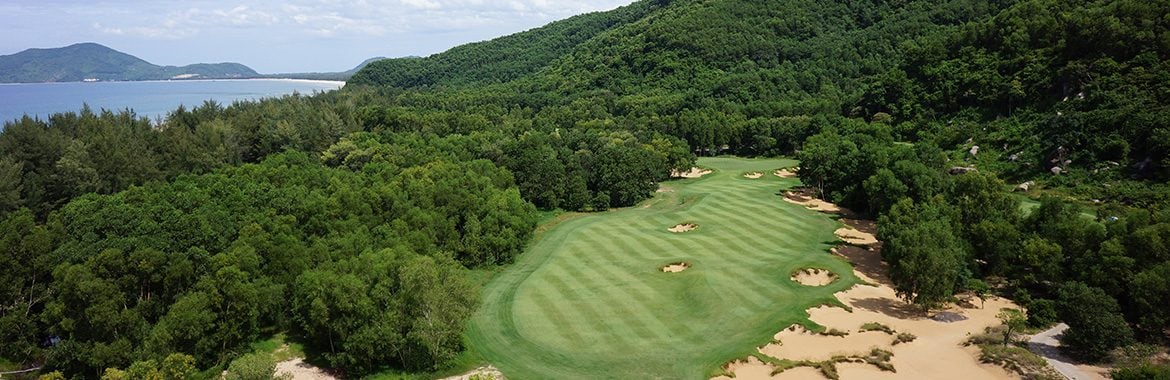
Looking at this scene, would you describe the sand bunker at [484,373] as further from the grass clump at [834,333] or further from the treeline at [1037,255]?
the treeline at [1037,255]

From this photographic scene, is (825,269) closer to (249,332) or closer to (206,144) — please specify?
(249,332)

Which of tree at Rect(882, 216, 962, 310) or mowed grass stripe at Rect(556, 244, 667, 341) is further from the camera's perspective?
tree at Rect(882, 216, 962, 310)

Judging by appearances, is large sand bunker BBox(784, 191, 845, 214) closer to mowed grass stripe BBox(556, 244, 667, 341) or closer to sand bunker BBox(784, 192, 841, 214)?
A: sand bunker BBox(784, 192, 841, 214)

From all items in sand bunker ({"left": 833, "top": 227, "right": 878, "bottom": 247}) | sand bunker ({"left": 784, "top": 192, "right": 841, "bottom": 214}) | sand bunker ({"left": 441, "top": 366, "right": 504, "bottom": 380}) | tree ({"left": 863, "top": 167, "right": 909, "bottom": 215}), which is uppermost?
tree ({"left": 863, "top": 167, "right": 909, "bottom": 215})

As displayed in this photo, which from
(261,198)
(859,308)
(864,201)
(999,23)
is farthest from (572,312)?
(999,23)

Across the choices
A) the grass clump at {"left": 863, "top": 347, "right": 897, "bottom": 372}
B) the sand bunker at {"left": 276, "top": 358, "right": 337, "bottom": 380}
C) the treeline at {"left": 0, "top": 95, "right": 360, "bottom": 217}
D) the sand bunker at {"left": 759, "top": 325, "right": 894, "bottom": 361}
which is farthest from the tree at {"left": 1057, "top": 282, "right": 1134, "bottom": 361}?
the treeline at {"left": 0, "top": 95, "right": 360, "bottom": 217}

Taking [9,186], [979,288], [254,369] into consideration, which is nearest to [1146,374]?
[979,288]
